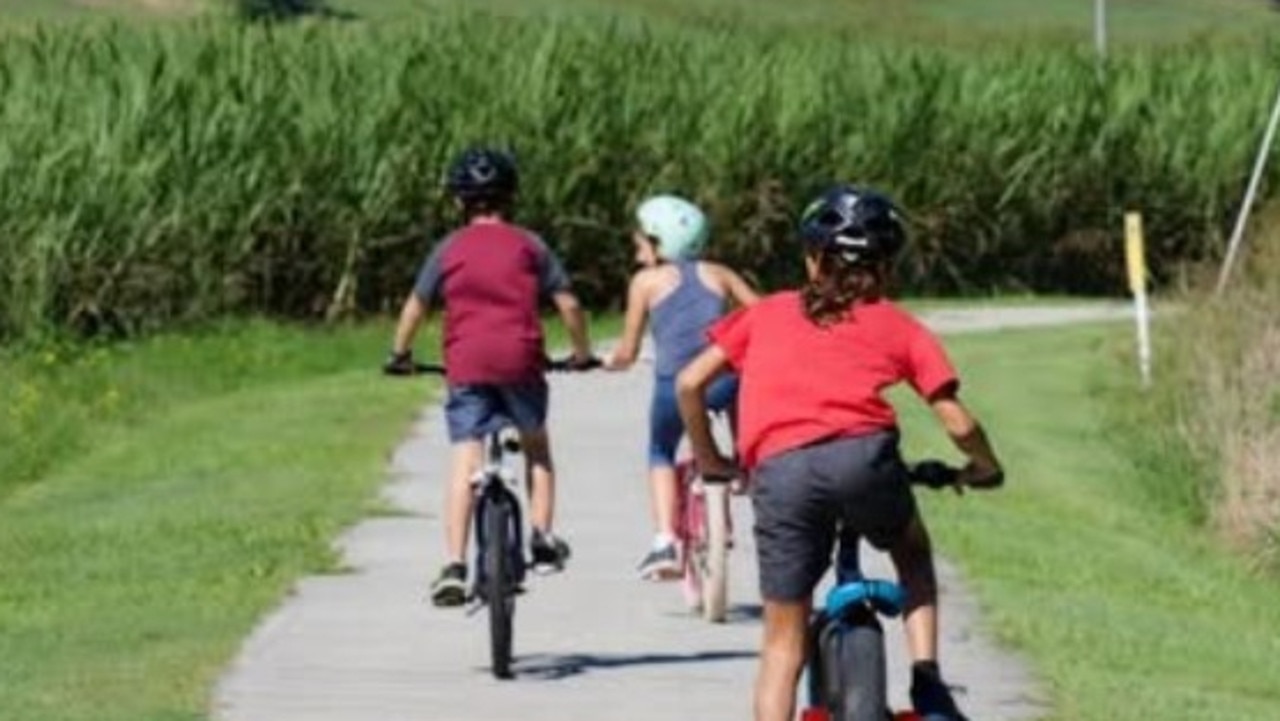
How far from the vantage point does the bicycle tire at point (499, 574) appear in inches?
506

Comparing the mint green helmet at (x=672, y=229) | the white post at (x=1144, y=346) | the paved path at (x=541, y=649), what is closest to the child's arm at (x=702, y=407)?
the paved path at (x=541, y=649)

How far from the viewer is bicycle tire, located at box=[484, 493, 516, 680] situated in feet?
42.2

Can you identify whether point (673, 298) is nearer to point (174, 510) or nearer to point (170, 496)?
point (174, 510)

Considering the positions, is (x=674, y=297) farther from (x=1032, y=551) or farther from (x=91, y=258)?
(x=91, y=258)

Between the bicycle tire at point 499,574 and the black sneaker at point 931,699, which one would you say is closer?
the black sneaker at point 931,699

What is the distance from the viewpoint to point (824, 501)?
9.49 meters

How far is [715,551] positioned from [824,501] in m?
5.13

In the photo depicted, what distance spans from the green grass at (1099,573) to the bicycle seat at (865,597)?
290 centimetres

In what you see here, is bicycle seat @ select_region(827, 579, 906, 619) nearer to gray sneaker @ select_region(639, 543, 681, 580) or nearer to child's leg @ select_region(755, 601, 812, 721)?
child's leg @ select_region(755, 601, 812, 721)

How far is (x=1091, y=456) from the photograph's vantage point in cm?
2516

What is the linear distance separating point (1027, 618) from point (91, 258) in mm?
19210

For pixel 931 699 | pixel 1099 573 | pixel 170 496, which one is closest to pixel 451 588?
pixel 931 699

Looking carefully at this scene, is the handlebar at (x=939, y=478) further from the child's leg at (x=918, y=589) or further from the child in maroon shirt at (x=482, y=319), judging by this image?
the child in maroon shirt at (x=482, y=319)

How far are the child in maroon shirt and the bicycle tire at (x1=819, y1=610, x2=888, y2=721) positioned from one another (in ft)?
12.8
